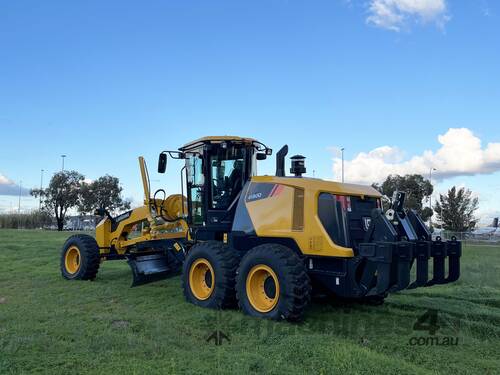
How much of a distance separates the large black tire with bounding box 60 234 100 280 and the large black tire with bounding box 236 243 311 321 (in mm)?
4830

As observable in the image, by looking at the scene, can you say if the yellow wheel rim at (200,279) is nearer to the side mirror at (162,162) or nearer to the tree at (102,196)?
the side mirror at (162,162)

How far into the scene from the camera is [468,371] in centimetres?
524

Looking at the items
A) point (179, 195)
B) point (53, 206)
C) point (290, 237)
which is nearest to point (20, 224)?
point (53, 206)

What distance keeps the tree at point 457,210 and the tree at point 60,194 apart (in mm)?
43383

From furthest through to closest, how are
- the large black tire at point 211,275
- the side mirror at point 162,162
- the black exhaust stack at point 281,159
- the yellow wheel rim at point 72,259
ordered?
the yellow wheel rim at point 72,259
the side mirror at point 162,162
the black exhaust stack at point 281,159
the large black tire at point 211,275

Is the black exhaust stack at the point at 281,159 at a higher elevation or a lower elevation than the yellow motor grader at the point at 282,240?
higher

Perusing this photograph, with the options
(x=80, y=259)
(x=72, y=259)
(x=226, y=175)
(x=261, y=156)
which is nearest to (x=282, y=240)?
(x=226, y=175)

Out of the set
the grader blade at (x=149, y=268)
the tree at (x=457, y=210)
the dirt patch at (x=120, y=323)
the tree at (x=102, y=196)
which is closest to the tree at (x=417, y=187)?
the tree at (x=457, y=210)

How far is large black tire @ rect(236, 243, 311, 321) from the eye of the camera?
6914 millimetres

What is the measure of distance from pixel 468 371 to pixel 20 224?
2594 inches

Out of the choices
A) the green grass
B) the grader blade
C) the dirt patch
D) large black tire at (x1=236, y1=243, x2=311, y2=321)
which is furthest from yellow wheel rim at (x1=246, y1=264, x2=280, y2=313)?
the grader blade

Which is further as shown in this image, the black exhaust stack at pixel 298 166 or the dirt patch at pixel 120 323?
the black exhaust stack at pixel 298 166

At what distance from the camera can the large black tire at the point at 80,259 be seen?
1116 centimetres

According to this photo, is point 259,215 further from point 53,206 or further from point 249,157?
point 53,206
